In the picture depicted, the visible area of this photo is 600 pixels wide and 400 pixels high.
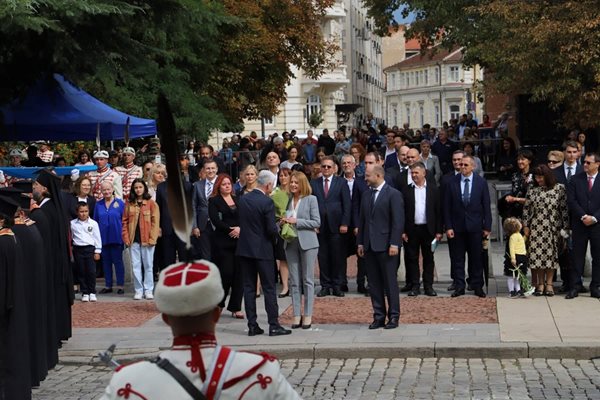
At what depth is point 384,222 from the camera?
1445 centimetres

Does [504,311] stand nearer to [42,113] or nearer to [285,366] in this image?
[285,366]

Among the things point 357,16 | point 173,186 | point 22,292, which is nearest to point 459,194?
point 22,292

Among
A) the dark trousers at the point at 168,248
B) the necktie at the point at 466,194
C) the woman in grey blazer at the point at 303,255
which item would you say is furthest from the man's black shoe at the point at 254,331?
the dark trousers at the point at 168,248

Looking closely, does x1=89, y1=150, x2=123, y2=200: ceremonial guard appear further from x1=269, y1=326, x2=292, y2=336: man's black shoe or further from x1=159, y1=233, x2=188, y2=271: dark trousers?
x1=269, y1=326, x2=292, y2=336: man's black shoe

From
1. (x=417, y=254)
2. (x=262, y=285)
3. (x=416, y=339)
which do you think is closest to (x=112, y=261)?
(x=417, y=254)

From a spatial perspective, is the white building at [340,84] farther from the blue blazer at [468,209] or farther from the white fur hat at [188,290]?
the white fur hat at [188,290]

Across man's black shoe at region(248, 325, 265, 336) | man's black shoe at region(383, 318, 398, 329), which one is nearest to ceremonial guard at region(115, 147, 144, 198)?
man's black shoe at region(248, 325, 265, 336)

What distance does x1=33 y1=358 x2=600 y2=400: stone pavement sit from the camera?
10914 mm

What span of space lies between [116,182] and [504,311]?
7.17 m

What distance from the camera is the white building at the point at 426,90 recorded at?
5128 inches

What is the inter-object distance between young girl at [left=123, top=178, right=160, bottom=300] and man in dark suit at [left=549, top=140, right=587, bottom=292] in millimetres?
5581

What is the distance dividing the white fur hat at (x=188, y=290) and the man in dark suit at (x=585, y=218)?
12206 mm

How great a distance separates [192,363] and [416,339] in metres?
9.36

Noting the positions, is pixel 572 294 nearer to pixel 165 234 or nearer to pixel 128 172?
pixel 165 234
